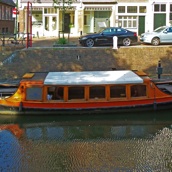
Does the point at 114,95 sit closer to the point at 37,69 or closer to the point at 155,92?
the point at 155,92

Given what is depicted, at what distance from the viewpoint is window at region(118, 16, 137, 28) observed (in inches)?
1559

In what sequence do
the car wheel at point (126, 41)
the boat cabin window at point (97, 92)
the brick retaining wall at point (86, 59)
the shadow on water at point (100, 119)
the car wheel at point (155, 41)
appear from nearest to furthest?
the shadow on water at point (100, 119) < the boat cabin window at point (97, 92) < the brick retaining wall at point (86, 59) < the car wheel at point (155, 41) < the car wheel at point (126, 41)

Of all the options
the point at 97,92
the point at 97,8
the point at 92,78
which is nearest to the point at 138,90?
the point at 97,92

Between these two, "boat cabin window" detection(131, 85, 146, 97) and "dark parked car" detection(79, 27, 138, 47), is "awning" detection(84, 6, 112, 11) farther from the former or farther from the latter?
"boat cabin window" detection(131, 85, 146, 97)

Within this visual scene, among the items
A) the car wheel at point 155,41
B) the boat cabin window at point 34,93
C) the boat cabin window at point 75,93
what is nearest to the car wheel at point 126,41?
the car wheel at point 155,41

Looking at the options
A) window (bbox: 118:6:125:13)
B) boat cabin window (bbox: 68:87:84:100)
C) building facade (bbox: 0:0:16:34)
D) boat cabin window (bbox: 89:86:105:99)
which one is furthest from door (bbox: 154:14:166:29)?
boat cabin window (bbox: 68:87:84:100)

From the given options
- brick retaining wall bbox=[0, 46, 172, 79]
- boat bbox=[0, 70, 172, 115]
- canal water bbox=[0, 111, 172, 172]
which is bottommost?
canal water bbox=[0, 111, 172, 172]

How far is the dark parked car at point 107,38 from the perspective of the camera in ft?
93.6

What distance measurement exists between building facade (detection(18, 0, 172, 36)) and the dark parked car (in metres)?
10.7

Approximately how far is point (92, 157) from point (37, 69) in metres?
14.1

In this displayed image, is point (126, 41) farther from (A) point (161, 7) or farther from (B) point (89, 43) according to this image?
(A) point (161, 7)

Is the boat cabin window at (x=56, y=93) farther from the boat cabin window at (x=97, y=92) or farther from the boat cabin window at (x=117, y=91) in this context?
the boat cabin window at (x=117, y=91)

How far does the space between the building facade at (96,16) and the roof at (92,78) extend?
20.5 metres

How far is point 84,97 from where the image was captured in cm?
1809
